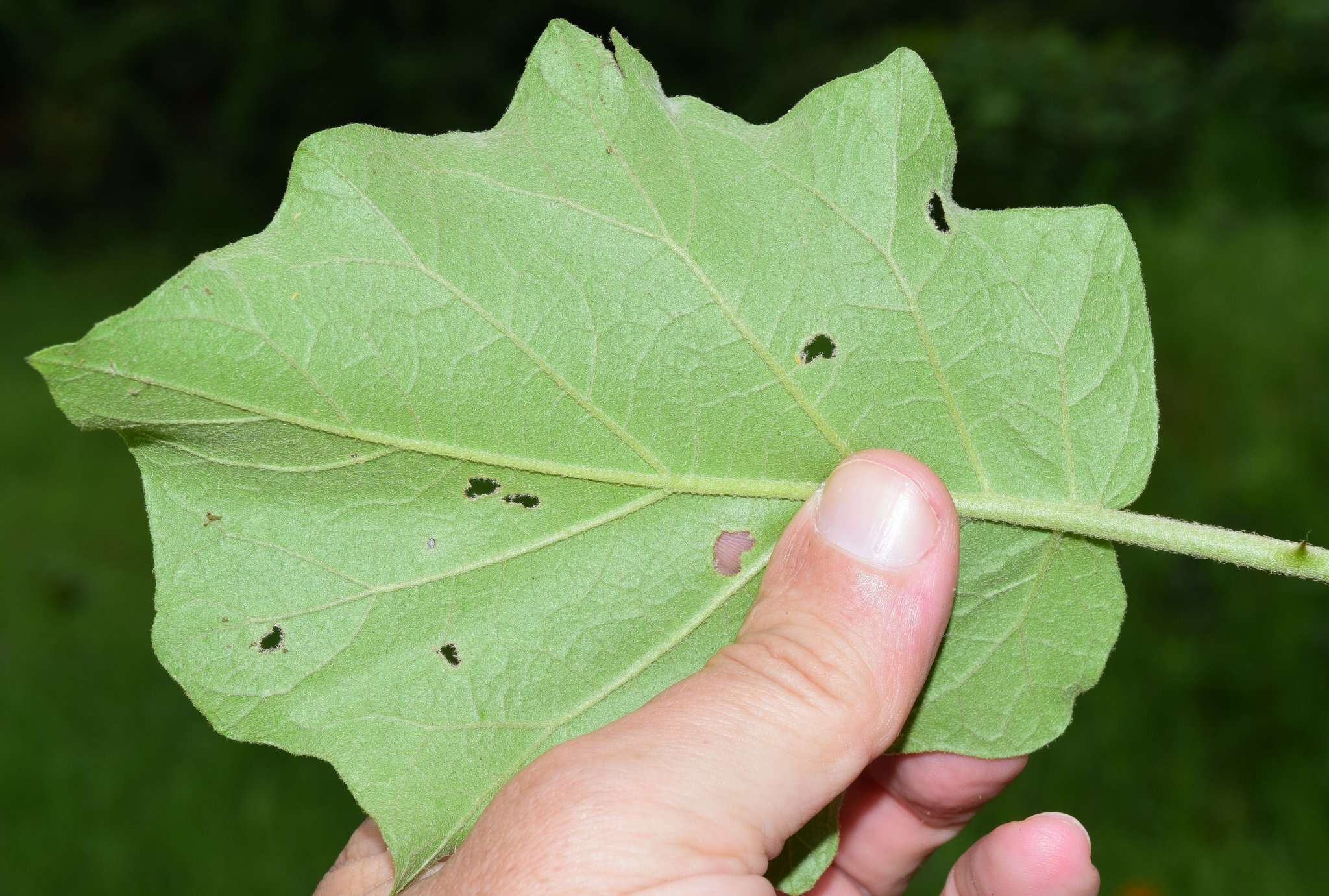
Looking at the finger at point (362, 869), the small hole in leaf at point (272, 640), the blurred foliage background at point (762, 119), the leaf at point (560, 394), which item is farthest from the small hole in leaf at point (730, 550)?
the blurred foliage background at point (762, 119)

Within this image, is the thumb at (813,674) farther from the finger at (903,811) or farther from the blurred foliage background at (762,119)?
the blurred foliage background at (762,119)

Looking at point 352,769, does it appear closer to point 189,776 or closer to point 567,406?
point 567,406

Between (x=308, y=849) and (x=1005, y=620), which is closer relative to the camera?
(x=1005, y=620)

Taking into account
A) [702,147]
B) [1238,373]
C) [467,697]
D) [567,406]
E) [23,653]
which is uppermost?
[702,147]

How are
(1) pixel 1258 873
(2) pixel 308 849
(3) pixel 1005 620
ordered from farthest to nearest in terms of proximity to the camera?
(2) pixel 308 849 → (1) pixel 1258 873 → (3) pixel 1005 620

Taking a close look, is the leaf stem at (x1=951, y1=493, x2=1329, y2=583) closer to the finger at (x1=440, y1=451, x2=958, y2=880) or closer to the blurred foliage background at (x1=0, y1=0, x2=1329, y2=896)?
the finger at (x1=440, y1=451, x2=958, y2=880)

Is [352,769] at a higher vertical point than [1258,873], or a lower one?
higher

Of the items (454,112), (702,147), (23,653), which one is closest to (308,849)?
(23,653)

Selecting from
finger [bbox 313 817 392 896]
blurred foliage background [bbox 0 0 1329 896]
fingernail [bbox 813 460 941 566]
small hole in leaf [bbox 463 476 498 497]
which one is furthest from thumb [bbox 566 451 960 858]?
blurred foliage background [bbox 0 0 1329 896]
